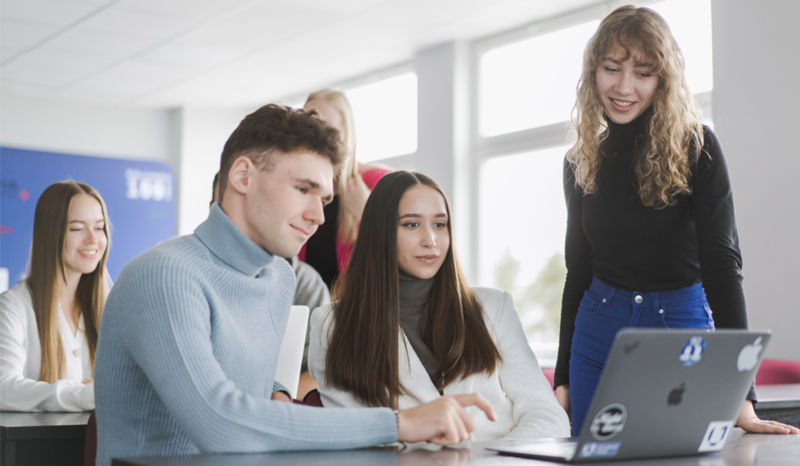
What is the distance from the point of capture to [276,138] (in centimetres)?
127

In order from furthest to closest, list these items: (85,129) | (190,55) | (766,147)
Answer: (85,129) → (190,55) → (766,147)

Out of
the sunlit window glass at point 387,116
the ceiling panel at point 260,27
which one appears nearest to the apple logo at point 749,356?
the ceiling panel at point 260,27

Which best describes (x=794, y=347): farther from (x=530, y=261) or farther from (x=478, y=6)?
(x=478, y=6)

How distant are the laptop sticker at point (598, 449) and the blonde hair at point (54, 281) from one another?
6.12 feet

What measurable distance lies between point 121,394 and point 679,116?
1.31 meters

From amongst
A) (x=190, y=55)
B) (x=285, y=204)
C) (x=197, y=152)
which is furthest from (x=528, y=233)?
(x=285, y=204)

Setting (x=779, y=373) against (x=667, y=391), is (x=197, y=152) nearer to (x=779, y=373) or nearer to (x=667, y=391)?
(x=779, y=373)

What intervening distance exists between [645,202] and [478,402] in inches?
34.8

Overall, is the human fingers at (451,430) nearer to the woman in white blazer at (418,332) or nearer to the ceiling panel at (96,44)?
the woman in white blazer at (418,332)

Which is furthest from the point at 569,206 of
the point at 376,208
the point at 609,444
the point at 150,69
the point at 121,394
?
the point at 150,69

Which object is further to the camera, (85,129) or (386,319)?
(85,129)

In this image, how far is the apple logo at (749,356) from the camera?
1.02 metres

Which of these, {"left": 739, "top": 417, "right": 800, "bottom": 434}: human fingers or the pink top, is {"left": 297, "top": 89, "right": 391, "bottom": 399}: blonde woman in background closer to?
the pink top

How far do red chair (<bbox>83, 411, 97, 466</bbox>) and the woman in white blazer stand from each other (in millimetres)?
484
